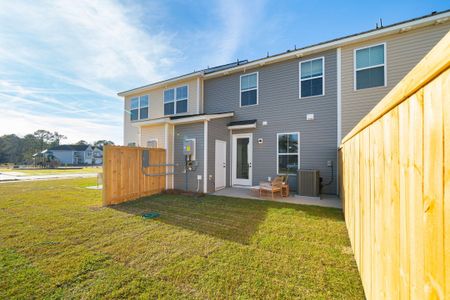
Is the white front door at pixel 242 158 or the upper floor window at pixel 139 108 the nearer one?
the white front door at pixel 242 158

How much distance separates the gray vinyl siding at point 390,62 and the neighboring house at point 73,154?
49048mm

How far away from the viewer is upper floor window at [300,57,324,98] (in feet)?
23.9

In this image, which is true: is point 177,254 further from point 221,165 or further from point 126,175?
point 221,165

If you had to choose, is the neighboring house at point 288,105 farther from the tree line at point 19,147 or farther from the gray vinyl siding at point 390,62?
the tree line at point 19,147

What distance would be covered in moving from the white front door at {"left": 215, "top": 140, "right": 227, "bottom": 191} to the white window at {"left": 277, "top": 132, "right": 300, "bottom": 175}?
2.41 meters

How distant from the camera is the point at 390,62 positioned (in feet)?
20.5

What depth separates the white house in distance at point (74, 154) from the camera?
129 feet

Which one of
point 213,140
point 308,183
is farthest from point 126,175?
point 308,183

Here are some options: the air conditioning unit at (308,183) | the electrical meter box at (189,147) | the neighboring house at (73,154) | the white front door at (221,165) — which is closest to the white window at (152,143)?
the electrical meter box at (189,147)

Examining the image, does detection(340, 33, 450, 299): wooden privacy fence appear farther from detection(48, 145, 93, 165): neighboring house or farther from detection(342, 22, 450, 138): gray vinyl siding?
detection(48, 145, 93, 165): neighboring house

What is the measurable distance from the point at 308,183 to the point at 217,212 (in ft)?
12.3


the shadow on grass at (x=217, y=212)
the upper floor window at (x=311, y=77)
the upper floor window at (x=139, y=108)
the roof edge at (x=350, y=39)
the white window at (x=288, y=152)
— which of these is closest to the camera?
the shadow on grass at (x=217, y=212)

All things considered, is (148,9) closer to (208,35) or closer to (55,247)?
(208,35)

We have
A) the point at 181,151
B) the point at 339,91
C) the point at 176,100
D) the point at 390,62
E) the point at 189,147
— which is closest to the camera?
the point at 390,62
